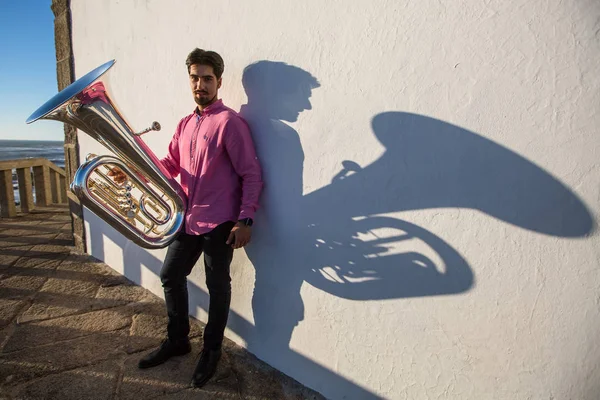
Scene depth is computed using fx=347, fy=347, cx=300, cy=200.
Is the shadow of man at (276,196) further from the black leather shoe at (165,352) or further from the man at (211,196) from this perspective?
the black leather shoe at (165,352)

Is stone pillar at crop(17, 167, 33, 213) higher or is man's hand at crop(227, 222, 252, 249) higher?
man's hand at crop(227, 222, 252, 249)

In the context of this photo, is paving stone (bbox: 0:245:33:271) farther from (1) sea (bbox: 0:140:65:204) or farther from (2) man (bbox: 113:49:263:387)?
(1) sea (bbox: 0:140:65:204)

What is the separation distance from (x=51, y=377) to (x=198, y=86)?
188 centimetres

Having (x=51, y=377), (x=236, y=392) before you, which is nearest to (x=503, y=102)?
(x=236, y=392)

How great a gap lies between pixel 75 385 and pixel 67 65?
323cm

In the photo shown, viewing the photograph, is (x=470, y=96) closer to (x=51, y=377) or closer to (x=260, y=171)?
(x=260, y=171)

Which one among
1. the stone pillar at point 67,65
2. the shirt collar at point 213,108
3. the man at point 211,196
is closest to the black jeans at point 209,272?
the man at point 211,196

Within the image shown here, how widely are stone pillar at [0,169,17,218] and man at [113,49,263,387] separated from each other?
17.2 feet

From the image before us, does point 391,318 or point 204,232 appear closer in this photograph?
point 391,318

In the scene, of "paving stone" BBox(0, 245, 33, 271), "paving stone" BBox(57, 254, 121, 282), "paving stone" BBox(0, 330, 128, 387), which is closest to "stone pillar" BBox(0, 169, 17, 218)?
"paving stone" BBox(0, 245, 33, 271)

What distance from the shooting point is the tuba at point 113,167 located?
1.76 metres

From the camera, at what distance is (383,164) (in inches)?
59.9

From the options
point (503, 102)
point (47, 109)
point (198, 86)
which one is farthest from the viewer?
point (198, 86)

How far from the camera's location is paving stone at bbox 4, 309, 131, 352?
2.36 meters
